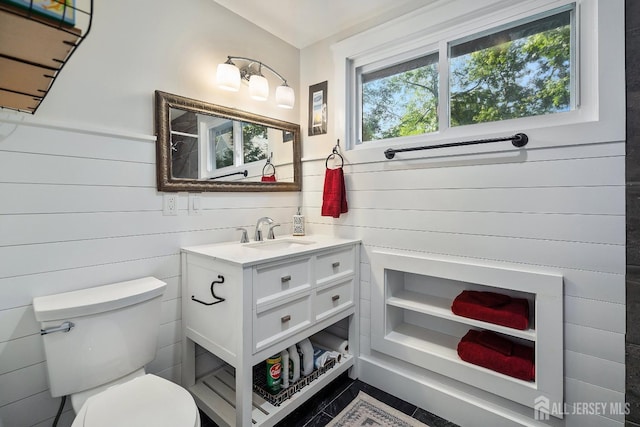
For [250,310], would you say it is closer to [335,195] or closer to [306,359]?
[306,359]

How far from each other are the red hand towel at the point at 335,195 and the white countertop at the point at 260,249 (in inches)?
7.7

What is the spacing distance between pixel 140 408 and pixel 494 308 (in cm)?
159

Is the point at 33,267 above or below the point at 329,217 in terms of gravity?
below

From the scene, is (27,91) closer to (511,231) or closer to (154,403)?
(154,403)

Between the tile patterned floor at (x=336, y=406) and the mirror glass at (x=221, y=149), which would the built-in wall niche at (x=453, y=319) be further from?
the mirror glass at (x=221, y=149)

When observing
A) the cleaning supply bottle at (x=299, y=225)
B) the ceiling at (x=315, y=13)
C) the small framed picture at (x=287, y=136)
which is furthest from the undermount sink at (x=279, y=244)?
the ceiling at (x=315, y=13)

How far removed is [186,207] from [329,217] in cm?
96

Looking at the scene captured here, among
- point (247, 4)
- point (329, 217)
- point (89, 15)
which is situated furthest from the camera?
point (329, 217)

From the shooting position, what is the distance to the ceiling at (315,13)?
6.08ft

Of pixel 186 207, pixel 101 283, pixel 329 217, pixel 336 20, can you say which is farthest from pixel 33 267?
pixel 336 20

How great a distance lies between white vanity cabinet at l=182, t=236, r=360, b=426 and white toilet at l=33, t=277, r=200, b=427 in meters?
0.25

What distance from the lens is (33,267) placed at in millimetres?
1257

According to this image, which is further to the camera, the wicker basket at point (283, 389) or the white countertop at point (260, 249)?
the wicker basket at point (283, 389)

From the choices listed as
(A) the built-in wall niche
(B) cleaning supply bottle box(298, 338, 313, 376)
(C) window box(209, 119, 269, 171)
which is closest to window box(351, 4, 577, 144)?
(C) window box(209, 119, 269, 171)
